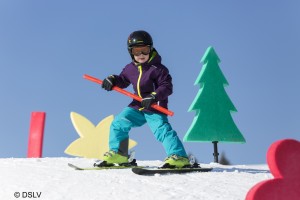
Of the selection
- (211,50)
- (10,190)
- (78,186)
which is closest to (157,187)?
(78,186)

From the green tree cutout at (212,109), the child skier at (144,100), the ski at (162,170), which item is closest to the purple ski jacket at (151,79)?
the child skier at (144,100)

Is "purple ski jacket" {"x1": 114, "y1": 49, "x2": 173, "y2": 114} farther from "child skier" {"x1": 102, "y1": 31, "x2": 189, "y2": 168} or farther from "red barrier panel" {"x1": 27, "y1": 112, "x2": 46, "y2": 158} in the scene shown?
"red barrier panel" {"x1": 27, "y1": 112, "x2": 46, "y2": 158}

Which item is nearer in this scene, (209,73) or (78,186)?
(78,186)

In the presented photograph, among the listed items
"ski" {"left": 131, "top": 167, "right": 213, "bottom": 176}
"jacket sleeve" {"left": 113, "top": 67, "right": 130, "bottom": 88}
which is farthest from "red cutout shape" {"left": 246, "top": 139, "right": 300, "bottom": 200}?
"jacket sleeve" {"left": 113, "top": 67, "right": 130, "bottom": 88}

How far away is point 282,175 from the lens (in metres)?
2.72

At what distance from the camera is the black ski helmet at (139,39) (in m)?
5.27

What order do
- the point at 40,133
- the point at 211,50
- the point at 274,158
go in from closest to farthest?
the point at 274,158 → the point at 40,133 → the point at 211,50

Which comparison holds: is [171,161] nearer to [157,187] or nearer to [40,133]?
[157,187]

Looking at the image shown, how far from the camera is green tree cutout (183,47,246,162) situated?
8094 millimetres

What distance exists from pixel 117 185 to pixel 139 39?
2.01 m

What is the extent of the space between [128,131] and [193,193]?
6.72 feet

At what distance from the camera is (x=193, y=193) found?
3.66 metres

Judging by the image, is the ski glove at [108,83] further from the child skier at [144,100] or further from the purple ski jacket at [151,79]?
the purple ski jacket at [151,79]

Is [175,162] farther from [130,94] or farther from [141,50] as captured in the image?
[141,50]
